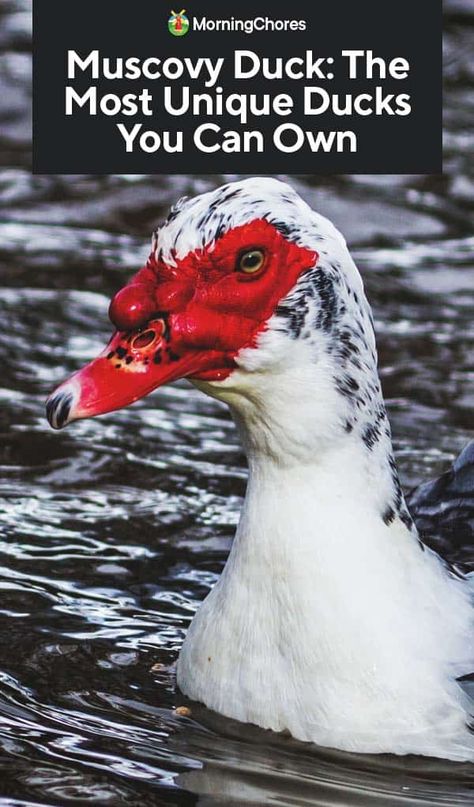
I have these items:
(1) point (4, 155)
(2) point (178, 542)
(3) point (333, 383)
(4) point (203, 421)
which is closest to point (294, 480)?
(3) point (333, 383)

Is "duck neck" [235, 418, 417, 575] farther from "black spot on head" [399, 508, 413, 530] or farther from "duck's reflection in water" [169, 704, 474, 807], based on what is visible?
"duck's reflection in water" [169, 704, 474, 807]

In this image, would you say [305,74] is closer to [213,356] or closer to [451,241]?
[451,241]

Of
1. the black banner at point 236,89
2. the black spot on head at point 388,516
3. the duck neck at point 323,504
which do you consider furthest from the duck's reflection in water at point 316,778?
the black banner at point 236,89

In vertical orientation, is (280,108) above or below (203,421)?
above

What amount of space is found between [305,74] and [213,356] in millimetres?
5402

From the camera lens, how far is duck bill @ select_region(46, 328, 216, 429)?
4066mm

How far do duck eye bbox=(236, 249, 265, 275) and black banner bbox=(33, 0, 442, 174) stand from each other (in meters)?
4.61

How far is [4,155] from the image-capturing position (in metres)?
10.9

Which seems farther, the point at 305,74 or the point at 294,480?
the point at 305,74

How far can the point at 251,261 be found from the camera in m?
Result: 4.12

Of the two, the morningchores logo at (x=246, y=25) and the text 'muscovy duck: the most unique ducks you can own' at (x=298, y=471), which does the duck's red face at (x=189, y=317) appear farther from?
the morningchores logo at (x=246, y=25)

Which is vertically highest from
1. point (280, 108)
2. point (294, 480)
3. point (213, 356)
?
point (280, 108)

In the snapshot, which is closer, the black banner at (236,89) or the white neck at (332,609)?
the white neck at (332,609)

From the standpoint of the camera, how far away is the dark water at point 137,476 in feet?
14.1
